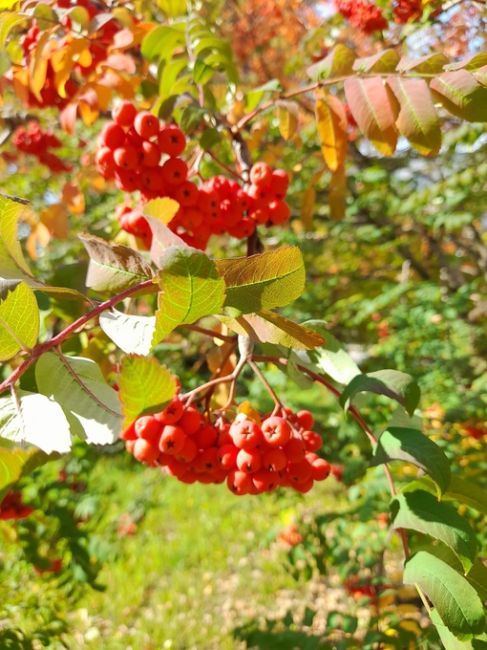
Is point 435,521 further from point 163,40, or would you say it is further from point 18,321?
point 163,40

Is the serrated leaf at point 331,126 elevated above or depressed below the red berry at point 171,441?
above

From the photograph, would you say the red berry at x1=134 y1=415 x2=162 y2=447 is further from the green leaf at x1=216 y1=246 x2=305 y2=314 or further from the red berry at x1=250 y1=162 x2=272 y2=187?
Result: the red berry at x1=250 y1=162 x2=272 y2=187

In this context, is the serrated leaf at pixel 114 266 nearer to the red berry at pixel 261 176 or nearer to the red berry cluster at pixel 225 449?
the red berry cluster at pixel 225 449

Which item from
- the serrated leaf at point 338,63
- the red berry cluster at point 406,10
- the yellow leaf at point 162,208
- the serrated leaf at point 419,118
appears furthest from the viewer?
the red berry cluster at point 406,10

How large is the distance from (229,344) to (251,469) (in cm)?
34

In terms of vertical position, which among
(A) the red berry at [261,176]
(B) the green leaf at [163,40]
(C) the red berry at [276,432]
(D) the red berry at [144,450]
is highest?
(B) the green leaf at [163,40]

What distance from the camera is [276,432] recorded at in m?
0.94

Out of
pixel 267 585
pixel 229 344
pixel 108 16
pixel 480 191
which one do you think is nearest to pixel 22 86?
pixel 108 16

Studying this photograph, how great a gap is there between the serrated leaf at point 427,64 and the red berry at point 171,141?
0.48 meters

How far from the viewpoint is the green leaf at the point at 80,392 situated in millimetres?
731

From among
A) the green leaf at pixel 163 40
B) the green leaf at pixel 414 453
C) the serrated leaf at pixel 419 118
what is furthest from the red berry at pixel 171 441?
the green leaf at pixel 163 40

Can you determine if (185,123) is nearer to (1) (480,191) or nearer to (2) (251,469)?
(2) (251,469)

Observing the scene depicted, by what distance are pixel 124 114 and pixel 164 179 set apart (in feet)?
0.56

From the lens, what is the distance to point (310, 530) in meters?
1.94
